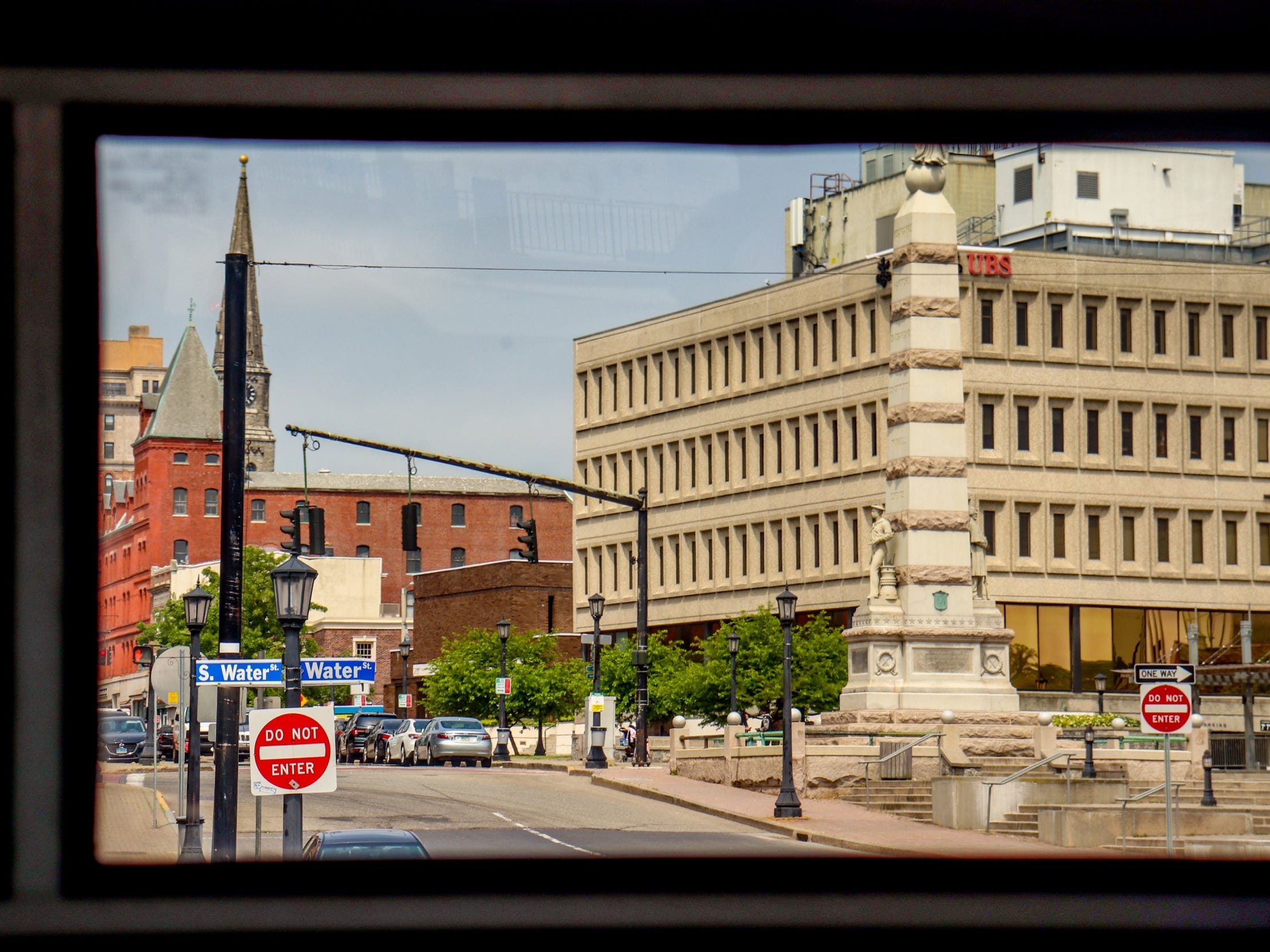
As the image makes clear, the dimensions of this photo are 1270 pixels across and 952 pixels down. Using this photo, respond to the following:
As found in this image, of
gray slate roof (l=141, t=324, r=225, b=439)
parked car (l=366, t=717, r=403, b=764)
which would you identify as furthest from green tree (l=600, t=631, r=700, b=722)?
gray slate roof (l=141, t=324, r=225, b=439)

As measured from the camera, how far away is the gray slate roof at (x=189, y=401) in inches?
722

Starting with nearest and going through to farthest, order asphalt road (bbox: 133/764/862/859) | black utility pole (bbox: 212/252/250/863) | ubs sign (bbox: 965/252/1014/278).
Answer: black utility pole (bbox: 212/252/250/863) < asphalt road (bbox: 133/764/862/859) < ubs sign (bbox: 965/252/1014/278)

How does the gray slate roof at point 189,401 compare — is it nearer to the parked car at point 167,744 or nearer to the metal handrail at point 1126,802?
the parked car at point 167,744

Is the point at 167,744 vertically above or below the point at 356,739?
above

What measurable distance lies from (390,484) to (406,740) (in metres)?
86.2

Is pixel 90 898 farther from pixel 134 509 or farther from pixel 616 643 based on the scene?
pixel 616 643

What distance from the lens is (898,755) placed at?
37906 mm

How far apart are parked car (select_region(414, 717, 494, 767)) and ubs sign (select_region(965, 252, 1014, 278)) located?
27243mm

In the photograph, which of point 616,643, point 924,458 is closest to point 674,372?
point 616,643

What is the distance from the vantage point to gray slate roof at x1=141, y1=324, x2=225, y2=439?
1833 cm

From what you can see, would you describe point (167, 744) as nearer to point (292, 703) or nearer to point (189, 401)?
point (189, 401)

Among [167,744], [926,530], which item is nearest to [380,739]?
[167,744]

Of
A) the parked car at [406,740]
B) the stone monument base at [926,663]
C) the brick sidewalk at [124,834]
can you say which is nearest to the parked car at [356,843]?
the brick sidewalk at [124,834]

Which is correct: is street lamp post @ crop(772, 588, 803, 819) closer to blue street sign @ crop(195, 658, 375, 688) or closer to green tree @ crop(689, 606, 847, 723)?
blue street sign @ crop(195, 658, 375, 688)
